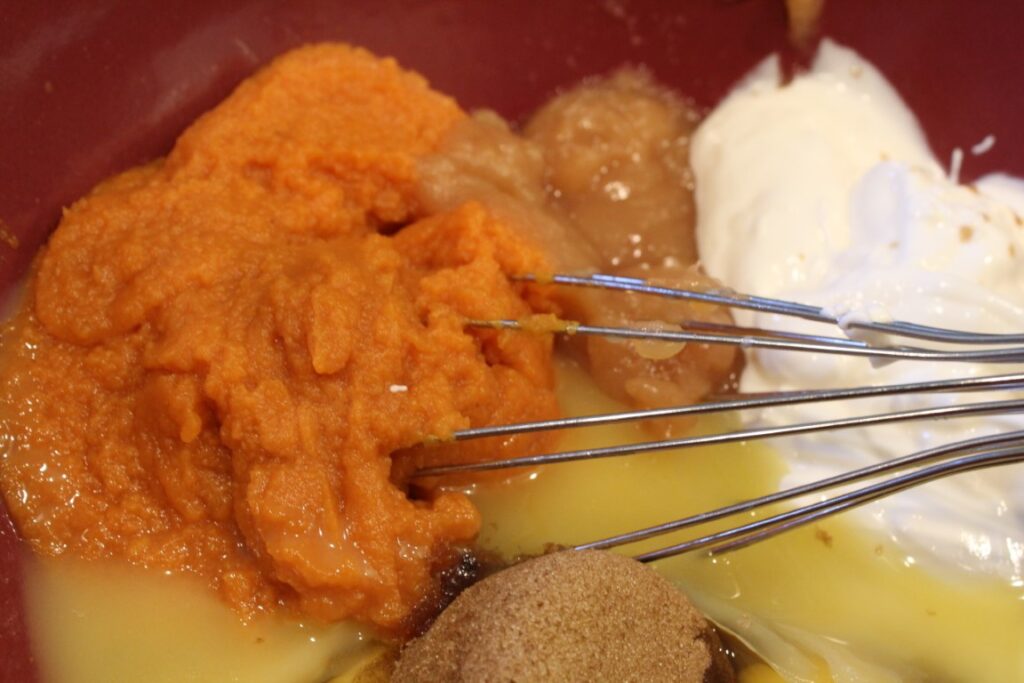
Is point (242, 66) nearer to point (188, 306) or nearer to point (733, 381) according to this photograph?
point (188, 306)

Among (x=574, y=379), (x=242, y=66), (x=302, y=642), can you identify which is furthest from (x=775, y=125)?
(x=302, y=642)

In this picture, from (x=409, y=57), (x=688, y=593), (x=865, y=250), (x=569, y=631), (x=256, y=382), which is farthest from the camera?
(x=409, y=57)

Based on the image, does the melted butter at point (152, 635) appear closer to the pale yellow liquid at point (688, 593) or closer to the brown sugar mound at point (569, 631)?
the pale yellow liquid at point (688, 593)

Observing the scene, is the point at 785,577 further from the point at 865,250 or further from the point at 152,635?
the point at 152,635

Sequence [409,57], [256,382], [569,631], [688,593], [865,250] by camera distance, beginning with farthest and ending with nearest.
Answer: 1. [409,57]
2. [865,250]
3. [688,593]
4. [256,382]
5. [569,631]

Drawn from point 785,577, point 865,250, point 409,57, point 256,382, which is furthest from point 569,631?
point 409,57

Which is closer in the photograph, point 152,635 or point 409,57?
point 152,635
